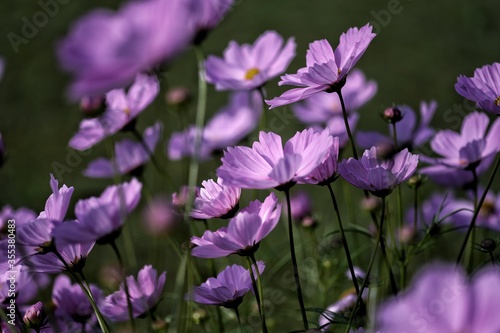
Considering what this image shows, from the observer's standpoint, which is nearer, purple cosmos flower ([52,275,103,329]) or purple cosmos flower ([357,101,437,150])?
purple cosmos flower ([52,275,103,329])


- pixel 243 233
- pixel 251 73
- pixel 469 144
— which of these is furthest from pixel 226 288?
pixel 251 73

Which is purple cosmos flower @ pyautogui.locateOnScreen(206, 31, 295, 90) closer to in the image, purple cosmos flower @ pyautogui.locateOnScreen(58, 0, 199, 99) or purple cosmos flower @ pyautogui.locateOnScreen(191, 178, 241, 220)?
purple cosmos flower @ pyautogui.locateOnScreen(191, 178, 241, 220)

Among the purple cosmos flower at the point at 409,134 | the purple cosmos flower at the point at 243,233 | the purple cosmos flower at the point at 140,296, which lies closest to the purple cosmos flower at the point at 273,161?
the purple cosmos flower at the point at 243,233

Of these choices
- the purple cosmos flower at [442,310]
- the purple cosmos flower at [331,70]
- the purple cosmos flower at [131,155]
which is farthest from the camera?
the purple cosmos flower at [131,155]

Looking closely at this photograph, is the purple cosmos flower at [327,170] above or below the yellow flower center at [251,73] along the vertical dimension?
above

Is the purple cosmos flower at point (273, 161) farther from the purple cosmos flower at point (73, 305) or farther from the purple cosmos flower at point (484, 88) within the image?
the purple cosmos flower at point (73, 305)

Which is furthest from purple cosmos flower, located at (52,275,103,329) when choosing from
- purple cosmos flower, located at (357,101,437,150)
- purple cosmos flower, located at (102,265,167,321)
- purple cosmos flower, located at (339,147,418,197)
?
purple cosmos flower, located at (357,101,437,150)

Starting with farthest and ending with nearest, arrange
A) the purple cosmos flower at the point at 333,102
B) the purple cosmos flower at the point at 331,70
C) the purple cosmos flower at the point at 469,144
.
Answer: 1. the purple cosmos flower at the point at 333,102
2. the purple cosmos flower at the point at 469,144
3. the purple cosmos flower at the point at 331,70

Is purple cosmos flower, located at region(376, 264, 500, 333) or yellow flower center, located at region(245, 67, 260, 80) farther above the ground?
purple cosmos flower, located at region(376, 264, 500, 333)

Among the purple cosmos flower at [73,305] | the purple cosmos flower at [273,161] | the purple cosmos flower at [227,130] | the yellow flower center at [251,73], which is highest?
the purple cosmos flower at [273,161]
